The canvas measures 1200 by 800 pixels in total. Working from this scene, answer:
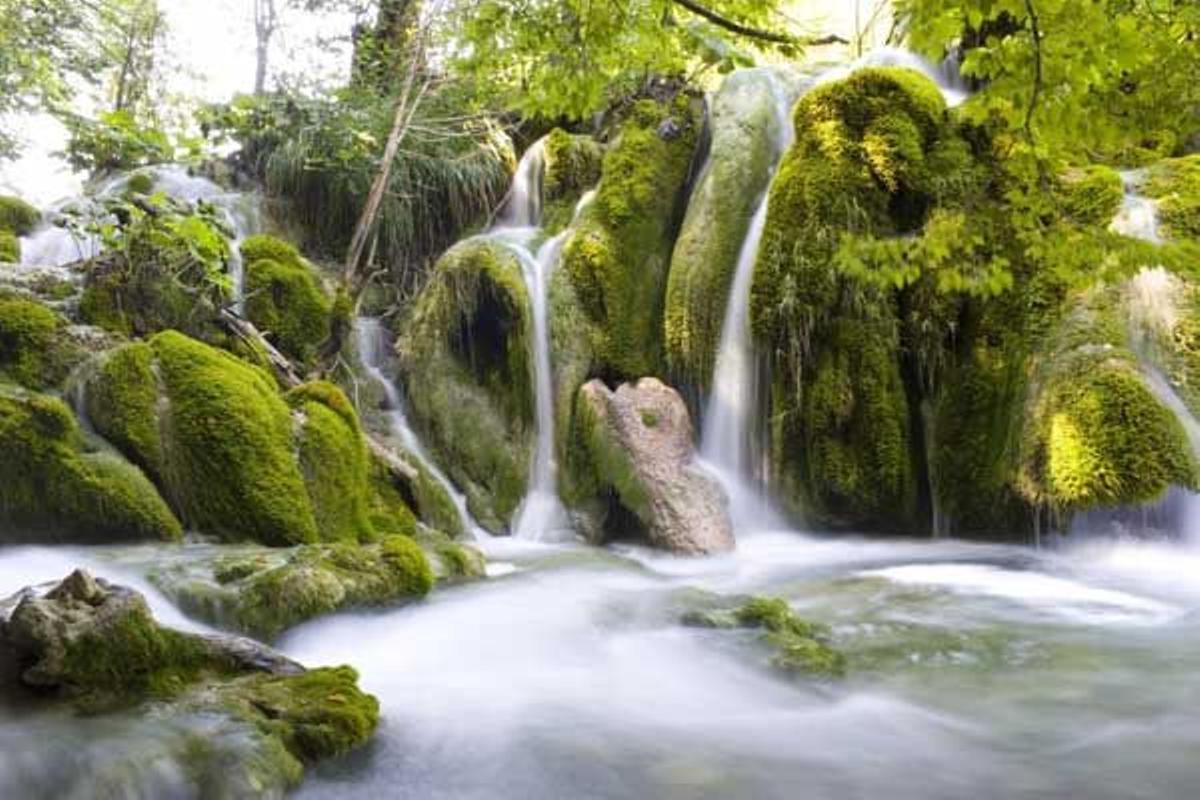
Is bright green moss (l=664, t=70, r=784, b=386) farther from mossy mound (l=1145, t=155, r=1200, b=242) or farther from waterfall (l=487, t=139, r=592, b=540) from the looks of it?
mossy mound (l=1145, t=155, r=1200, b=242)

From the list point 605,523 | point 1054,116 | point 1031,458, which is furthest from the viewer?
point 605,523

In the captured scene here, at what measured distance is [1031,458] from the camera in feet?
22.0

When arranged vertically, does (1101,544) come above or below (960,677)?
above

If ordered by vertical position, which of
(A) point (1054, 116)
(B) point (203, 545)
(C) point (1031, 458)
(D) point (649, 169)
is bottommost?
(B) point (203, 545)

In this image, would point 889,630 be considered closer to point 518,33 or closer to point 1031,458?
point 1031,458

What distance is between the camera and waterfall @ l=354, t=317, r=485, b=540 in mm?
8207

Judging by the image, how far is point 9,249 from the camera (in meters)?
8.81

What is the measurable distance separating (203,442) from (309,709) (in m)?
3.33

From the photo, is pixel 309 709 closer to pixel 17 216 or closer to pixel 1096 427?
pixel 1096 427

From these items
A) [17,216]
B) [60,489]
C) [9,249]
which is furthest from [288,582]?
[17,216]

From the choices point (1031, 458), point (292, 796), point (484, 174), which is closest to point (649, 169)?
point (484, 174)

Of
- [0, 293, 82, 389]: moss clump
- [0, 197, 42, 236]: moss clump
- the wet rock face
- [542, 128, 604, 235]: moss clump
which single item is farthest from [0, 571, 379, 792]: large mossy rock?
[0, 197, 42, 236]: moss clump

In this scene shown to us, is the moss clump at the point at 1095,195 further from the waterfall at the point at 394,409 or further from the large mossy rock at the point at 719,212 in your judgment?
the waterfall at the point at 394,409

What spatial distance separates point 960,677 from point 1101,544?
2990 mm
